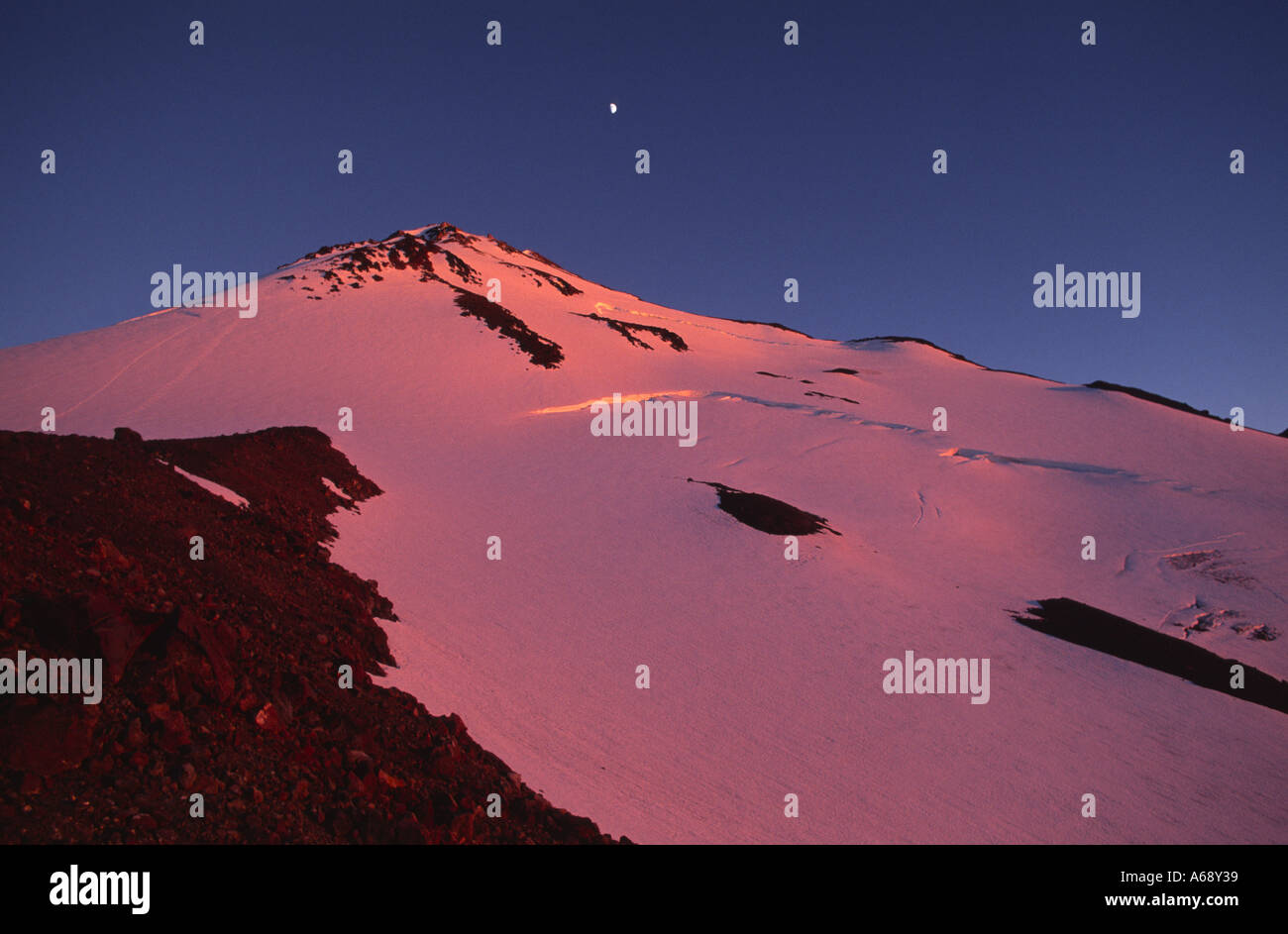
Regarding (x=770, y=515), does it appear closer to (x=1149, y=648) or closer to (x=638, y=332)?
(x=1149, y=648)

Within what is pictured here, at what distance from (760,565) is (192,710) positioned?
16.3 meters

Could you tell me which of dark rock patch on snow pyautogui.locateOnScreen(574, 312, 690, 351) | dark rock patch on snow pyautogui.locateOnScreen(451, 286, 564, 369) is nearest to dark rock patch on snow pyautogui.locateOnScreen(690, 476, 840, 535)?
dark rock patch on snow pyautogui.locateOnScreen(451, 286, 564, 369)

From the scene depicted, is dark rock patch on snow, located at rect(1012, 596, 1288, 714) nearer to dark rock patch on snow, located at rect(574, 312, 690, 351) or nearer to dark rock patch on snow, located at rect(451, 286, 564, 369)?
dark rock patch on snow, located at rect(451, 286, 564, 369)

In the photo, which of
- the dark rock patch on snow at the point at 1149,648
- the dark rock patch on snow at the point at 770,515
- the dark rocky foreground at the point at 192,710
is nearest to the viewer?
the dark rocky foreground at the point at 192,710

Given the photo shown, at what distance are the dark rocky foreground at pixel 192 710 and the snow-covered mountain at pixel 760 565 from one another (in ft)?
5.87

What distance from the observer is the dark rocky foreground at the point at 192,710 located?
5.30 m

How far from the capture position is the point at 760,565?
67.6 feet

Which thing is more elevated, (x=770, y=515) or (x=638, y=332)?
(x=638, y=332)

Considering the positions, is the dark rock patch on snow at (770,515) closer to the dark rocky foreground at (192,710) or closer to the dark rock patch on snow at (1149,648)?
the dark rock patch on snow at (1149,648)

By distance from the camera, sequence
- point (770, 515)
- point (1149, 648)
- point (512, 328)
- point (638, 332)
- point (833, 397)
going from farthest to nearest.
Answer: point (638, 332)
point (512, 328)
point (833, 397)
point (770, 515)
point (1149, 648)

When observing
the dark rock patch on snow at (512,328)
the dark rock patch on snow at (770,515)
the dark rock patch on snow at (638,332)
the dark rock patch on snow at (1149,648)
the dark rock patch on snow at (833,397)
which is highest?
the dark rock patch on snow at (638,332)

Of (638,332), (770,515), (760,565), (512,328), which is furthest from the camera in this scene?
(638,332)

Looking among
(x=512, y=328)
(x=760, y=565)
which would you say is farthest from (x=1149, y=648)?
(x=512, y=328)

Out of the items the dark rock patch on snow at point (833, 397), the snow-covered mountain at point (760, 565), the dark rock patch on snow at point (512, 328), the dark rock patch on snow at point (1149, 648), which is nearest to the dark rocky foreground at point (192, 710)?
the snow-covered mountain at point (760, 565)
